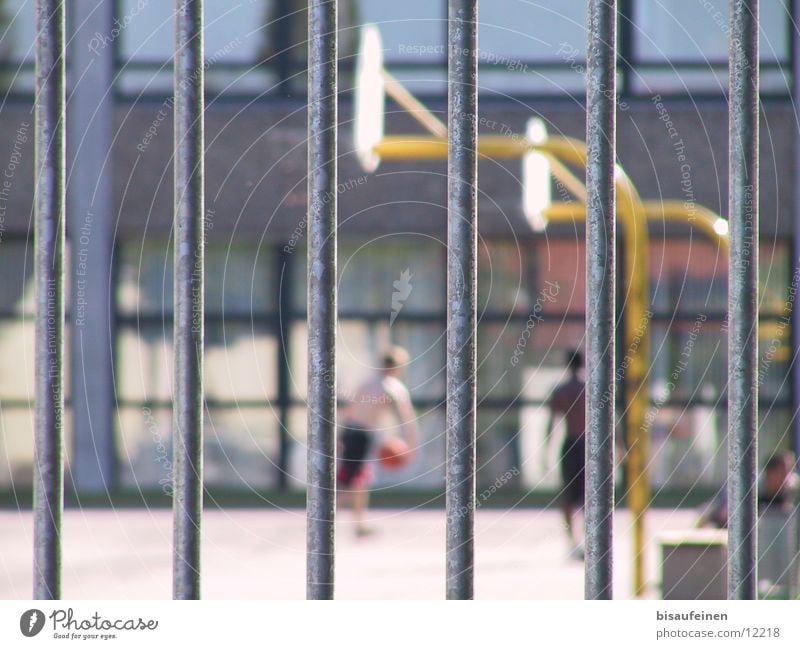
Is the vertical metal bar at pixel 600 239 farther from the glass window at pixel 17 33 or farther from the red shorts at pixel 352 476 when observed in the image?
the glass window at pixel 17 33

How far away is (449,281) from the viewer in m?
1.81

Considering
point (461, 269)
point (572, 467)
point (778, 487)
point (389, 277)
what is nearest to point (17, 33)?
point (389, 277)

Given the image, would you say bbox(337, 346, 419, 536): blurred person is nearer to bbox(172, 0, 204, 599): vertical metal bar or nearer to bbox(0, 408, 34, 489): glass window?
bbox(0, 408, 34, 489): glass window

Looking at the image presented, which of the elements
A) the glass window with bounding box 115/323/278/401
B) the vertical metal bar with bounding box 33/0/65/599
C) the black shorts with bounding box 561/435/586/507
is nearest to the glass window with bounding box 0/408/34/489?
the glass window with bounding box 115/323/278/401

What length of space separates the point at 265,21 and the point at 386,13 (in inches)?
44.2

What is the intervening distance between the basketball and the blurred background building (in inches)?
29.1

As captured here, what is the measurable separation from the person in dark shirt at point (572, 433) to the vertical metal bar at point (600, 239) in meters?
5.91

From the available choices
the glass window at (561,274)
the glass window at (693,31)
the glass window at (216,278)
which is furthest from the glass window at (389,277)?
the glass window at (693,31)

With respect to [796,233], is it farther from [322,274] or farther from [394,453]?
[322,274]

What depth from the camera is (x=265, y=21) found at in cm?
1020

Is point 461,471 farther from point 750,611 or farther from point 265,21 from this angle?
point 265,21

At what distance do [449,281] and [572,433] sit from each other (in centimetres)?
624

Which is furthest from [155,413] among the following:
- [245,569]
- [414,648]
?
[414,648]

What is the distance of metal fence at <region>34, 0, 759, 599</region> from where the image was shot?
1.81 meters
